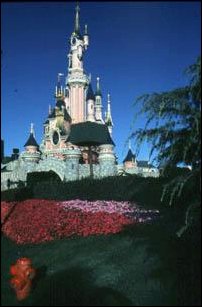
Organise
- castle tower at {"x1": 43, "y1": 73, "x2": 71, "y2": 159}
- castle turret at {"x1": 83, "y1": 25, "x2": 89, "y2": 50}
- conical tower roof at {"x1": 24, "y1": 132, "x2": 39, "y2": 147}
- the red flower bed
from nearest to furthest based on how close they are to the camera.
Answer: the red flower bed, conical tower roof at {"x1": 24, "y1": 132, "x2": 39, "y2": 147}, castle tower at {"x1": 43, "y1": 73, "x2": 71, "y2": 159}, castle turret at {"x1": 83, "y1": 25, "x2": 89, "y2": 50}

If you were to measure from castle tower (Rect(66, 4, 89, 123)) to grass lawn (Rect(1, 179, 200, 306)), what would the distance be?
2275 inches

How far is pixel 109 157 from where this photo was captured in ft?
102

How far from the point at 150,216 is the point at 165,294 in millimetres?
5086

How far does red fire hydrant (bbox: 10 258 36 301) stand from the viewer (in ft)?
26.8

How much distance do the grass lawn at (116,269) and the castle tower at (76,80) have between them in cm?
5779

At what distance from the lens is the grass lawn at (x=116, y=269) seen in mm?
7992

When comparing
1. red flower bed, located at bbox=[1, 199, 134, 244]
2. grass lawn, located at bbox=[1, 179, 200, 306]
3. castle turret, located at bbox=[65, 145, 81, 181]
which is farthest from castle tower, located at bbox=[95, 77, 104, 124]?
grass lawn, located at bbox=[1, 179, 200, 306]

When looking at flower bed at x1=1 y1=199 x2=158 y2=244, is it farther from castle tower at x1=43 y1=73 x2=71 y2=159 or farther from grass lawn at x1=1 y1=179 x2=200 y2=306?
castle tower at x1=43 y1=73 x2=71 y2=159

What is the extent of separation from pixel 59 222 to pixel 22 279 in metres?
4.46

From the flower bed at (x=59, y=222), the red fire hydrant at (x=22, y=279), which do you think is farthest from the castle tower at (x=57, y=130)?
the red fire hydrant at (x=22, y=279)

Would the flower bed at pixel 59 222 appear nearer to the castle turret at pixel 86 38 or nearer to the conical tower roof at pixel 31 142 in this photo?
the conical tower roof at pixel 31 142

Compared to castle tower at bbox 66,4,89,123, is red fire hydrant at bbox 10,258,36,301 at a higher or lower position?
lower

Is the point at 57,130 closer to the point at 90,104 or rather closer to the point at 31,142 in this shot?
the point at 90,104

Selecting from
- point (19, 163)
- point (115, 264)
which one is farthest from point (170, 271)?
point (19, 163)
